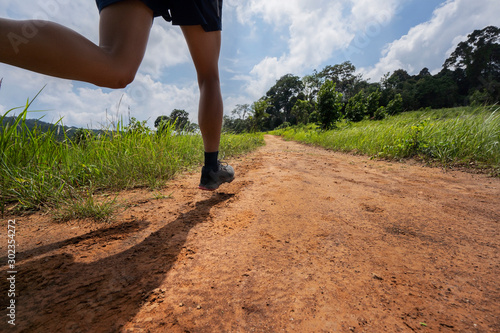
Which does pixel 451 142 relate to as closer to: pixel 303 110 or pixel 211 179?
pixel 211 179

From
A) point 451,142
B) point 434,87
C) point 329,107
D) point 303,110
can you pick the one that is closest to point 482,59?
point 434,87

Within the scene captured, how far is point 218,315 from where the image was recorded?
53 cm

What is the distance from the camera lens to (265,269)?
709mm

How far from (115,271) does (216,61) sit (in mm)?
1368

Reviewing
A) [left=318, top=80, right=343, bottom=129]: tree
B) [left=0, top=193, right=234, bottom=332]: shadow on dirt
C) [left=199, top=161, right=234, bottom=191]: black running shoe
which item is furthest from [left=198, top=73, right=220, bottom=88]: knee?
[left=318, top=80, right=343, bottom=129]: tree

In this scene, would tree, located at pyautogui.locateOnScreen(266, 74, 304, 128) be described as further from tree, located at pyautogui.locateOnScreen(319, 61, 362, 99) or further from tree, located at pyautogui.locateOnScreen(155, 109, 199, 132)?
tree, located at pyautogui.locateOnScreen(155, 109, 199, 132)

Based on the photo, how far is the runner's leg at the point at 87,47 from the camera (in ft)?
2.07

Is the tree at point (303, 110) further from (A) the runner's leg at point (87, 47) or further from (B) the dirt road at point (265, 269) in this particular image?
(A) the runner's leg at point (87, 47)

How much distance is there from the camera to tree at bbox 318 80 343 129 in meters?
13.0

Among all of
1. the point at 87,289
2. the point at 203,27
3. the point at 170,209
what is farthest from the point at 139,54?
the point at 87,289

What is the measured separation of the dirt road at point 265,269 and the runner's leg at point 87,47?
684 mm

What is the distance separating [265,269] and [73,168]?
5.43 feet

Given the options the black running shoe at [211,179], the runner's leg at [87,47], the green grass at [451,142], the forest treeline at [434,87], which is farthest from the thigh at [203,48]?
the forest treeline at [434,87]

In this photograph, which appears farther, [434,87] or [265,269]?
[434,87]
